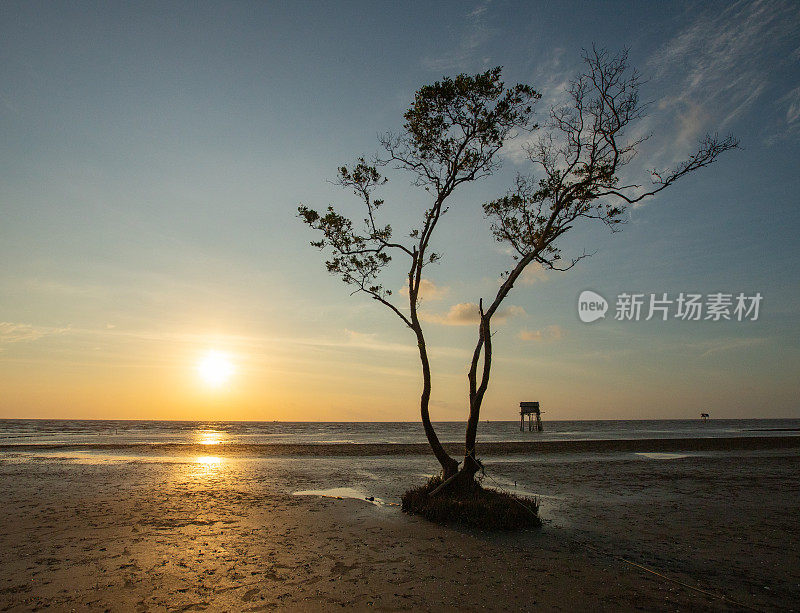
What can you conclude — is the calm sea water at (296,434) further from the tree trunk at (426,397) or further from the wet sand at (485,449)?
the tree trunk at (426,397)

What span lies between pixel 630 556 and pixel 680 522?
3.86m

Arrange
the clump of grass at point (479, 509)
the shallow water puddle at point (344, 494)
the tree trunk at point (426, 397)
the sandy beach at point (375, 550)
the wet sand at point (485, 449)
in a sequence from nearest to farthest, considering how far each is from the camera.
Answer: the sandy beach at point (375, 550)
the clump of grass at point (479, 509)
the tree trunk at point (426, 397)
the shallow water puddle at point (344, 494)
the wet sand at point (485, 449)

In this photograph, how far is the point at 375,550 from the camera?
29.1ft

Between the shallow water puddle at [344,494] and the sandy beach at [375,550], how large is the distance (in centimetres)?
31

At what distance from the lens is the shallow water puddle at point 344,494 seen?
46.5 ft

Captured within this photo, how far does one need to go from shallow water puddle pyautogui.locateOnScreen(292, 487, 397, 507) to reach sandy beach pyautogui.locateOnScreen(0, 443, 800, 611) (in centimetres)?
31

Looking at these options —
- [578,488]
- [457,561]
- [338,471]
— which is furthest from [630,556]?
[338,471]

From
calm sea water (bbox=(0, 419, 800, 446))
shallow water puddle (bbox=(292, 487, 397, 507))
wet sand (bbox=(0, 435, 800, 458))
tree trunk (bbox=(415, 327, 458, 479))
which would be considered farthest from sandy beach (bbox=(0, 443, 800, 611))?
calm sea water (bbox=(0, 419, 800, 446))

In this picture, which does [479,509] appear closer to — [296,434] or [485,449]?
[485,449]

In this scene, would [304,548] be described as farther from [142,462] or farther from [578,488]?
[142,462]

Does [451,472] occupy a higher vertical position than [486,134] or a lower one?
lower

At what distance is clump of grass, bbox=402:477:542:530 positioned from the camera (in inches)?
408

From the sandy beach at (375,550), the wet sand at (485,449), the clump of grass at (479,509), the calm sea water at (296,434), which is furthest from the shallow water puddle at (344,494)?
the calm sea water at (296,434)

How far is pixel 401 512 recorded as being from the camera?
40.1ft
